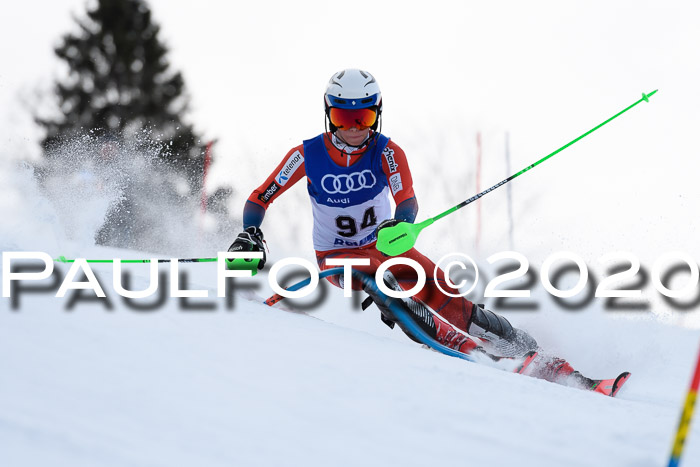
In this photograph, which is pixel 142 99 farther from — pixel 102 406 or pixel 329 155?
pixel 102 406

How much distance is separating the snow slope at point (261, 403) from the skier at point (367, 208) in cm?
107

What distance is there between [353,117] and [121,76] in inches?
589

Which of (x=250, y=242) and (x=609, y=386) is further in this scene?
(x=250, y=242)

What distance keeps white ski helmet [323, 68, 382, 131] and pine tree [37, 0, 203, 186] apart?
43.8 feet

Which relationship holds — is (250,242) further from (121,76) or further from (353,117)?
(121,76)

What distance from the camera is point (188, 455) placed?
1.82 meters

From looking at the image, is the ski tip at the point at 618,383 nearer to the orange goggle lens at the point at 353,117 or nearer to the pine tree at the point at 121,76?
the orange goggle lens at the point at 353,117

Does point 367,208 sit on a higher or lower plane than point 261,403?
higher

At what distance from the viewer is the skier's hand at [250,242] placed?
4246 millimetres

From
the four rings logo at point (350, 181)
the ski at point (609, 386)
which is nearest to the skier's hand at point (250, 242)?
the four rings logo at point (350, 181)

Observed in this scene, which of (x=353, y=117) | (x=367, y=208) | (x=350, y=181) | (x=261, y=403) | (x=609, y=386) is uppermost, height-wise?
(x=353, y=117)

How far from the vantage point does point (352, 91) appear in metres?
4.23

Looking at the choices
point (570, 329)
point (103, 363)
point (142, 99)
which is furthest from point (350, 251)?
point (142, 99)

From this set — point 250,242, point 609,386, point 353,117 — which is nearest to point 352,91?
point 353,117
